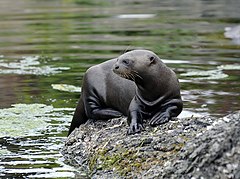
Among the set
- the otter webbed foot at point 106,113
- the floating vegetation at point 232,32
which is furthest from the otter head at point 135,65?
the floating vegetation at point 232,32

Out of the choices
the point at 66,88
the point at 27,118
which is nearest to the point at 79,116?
the point at 27,118

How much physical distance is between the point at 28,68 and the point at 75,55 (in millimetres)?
1690

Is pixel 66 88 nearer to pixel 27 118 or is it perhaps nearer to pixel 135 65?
pixel 27 118

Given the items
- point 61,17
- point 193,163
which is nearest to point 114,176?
point 193,163

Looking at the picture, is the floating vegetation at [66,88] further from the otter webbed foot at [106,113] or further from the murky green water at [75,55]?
the otter webbed foot at [106,113]

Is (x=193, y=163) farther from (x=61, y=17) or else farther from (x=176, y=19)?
(x=61, y=17)

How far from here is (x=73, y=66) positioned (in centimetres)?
1322

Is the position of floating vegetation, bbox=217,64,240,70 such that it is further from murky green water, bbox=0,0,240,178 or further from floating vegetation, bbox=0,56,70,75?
floating vegetation, bbox=0,56,70,75

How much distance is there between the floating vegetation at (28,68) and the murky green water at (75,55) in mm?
17

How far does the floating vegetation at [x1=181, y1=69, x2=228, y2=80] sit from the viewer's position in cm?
1173

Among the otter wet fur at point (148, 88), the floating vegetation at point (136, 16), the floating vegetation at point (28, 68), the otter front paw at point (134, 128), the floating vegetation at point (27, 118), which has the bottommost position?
the floating vegetation at point (136, 16)

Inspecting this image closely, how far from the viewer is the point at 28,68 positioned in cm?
1318

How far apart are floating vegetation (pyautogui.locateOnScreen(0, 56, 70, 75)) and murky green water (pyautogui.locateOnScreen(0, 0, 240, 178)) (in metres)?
0.02

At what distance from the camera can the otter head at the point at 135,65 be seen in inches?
256
